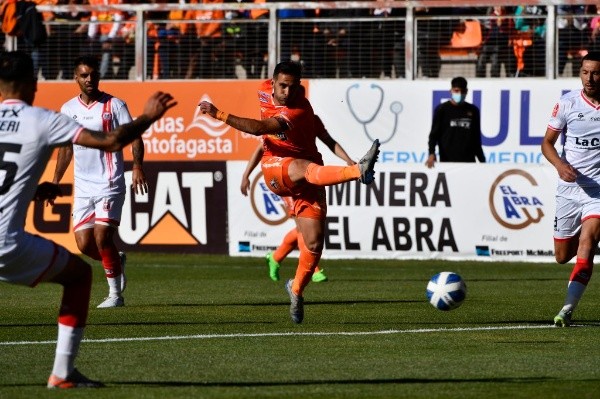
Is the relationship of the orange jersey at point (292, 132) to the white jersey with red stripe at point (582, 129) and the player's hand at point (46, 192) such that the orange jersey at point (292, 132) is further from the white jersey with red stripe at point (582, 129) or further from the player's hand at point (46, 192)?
the player's hand at point (46, 192)

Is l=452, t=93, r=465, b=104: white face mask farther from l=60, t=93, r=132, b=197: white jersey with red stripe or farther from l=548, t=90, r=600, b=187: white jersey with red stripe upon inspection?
l=548, t=90, r=600, b=187: white jersey with red stripe

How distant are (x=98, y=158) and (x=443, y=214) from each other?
318 inches

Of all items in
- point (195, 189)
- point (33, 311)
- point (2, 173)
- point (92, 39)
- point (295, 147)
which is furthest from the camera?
point (92, 39)

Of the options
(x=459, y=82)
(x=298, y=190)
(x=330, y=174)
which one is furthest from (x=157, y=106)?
(x=459, y=82)

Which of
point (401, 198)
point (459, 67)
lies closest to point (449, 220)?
point (401, 198)

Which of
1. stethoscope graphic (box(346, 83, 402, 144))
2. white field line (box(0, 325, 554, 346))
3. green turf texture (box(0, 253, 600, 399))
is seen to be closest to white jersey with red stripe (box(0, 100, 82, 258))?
green turf texture (box(0, 253, 600, 399))

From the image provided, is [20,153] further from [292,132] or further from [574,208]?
[574,208]

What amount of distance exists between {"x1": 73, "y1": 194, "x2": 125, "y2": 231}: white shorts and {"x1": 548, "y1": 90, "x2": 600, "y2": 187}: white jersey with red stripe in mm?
4529

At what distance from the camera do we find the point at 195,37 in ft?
75.9

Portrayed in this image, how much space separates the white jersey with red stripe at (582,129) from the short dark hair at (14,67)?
565cm

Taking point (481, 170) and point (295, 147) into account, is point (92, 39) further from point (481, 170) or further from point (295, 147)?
point (295, 147)

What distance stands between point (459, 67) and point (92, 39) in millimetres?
6277

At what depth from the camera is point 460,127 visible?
21.2 metres

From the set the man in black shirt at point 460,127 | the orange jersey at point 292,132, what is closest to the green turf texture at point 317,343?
the orange jersey at point 292,132
